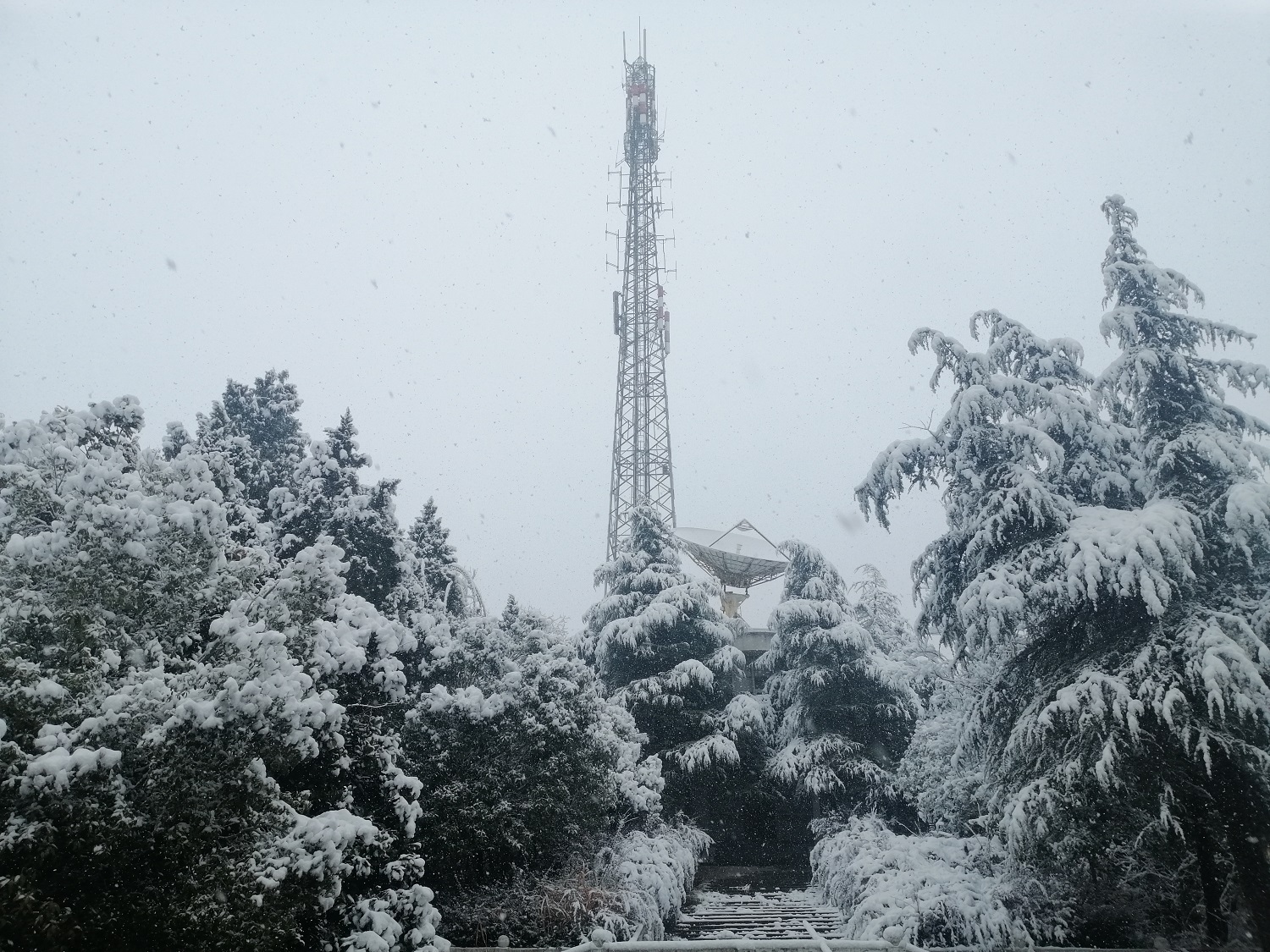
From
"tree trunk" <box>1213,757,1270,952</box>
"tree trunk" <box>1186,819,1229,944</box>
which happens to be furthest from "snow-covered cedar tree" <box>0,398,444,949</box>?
"tree trunk" <box>1213,757,1270,952</box>

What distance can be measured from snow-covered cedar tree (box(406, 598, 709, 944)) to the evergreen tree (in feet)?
11.2

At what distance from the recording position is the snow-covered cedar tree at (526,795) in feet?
29.4

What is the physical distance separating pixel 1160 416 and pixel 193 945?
962 cm

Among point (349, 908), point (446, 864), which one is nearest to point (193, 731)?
point (349, 908)

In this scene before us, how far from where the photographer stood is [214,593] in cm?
612

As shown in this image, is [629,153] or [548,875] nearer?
[548,875]

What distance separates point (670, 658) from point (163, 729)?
11703 mm

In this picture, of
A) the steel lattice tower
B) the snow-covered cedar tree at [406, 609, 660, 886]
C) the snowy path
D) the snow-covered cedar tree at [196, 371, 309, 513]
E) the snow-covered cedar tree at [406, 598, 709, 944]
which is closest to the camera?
the snow-covered cedar tree at [406, 598, 709, 944]

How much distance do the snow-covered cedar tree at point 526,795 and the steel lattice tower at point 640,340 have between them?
13.1 metres

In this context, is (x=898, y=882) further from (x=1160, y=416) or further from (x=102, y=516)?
(x=102, y=516)

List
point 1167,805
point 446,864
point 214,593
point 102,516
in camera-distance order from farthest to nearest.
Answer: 1. point 446,864
2. point 1167,805
3. point 214,593
4. point 102,516

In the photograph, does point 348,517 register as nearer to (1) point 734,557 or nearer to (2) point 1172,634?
(2) point 1172,634

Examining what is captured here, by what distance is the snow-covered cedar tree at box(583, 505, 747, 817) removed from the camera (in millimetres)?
14727

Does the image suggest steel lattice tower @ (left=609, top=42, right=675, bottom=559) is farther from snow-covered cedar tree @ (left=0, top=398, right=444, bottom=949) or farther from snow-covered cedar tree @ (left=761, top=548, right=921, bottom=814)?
snow-covered cedar tree @ (left=0, top=398, right=444, bottom=949)
